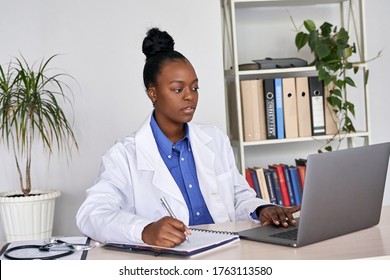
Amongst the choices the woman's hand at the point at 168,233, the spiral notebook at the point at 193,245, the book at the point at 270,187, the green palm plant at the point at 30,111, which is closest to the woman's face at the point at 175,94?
the spiral notebook at the point at 193,245

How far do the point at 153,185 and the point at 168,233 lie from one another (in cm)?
63

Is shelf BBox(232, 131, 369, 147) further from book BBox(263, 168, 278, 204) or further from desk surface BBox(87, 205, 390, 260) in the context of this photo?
desk surface BBox(87, 205, 390, 260)

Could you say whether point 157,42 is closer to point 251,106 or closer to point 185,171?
point 185,171

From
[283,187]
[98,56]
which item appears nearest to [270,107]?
[283,187]

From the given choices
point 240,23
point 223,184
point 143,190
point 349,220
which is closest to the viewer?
point 349,220

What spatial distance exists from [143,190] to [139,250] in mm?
593

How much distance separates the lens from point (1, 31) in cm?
360

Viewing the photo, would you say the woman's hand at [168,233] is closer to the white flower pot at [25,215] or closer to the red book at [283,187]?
the white flower pot at [25,215]

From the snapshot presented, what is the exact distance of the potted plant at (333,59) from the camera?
3635 millimetres

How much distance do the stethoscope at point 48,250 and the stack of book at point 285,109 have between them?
194cm

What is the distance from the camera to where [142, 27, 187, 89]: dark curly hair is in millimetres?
2543

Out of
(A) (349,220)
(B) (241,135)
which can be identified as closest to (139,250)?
(A) (349,220)

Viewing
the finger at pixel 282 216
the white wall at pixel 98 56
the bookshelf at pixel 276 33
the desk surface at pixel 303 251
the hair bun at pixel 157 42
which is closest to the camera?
the desk surface at pixel 303 251
